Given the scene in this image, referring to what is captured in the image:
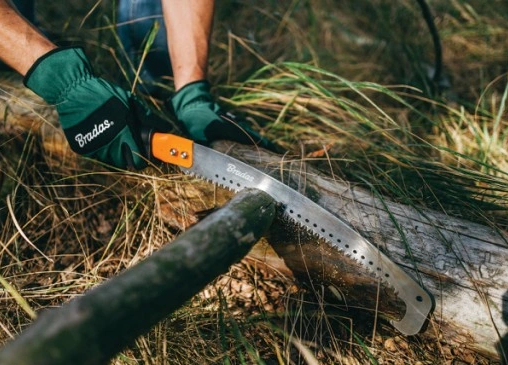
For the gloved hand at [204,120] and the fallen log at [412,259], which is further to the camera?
the gloved hand at [204,120]

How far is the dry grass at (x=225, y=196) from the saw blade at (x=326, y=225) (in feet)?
0.57

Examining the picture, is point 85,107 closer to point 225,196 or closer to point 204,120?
point 204,120

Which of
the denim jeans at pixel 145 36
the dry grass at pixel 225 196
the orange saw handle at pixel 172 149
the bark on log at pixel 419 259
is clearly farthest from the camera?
the denim jeans at pixel 145 36

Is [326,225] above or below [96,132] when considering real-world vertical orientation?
below

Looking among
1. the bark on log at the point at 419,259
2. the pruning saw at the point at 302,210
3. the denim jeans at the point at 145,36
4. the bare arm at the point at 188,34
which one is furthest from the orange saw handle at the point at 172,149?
the denim jeans at the point at 145,36

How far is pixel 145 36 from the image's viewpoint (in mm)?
2691

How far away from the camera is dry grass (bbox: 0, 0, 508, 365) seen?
1737 millimetres

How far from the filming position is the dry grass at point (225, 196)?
174 cm

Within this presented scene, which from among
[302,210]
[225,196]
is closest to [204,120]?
[225,196]

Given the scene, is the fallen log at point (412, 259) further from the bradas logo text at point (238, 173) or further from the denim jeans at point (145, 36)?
the denim jeans at point (145, 36)

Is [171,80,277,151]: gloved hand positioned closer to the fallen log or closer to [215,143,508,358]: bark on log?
the fallen log

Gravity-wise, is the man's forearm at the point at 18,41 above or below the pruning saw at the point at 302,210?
above

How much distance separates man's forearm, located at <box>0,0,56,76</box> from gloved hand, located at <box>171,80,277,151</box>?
70 cm

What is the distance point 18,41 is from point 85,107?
16.6 inches
